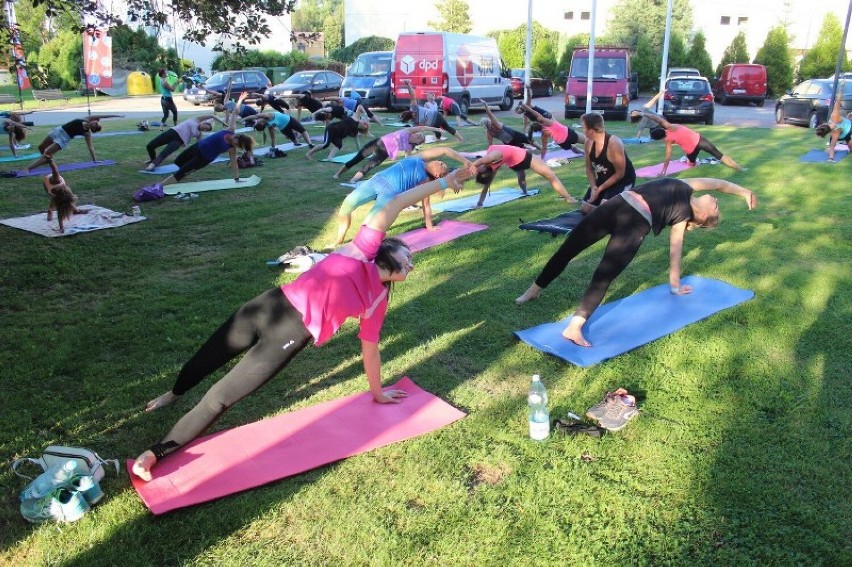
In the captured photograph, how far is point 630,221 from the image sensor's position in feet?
15.0

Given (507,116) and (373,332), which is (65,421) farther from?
(507,116)

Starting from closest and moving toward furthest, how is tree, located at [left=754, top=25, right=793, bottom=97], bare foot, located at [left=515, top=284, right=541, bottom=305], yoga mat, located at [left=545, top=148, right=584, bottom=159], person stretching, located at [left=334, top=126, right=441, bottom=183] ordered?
bare foot, located at [left=515, top=284, right=541, bottom=305]
person stretching, located at [left=334, top=126, right=441, bottom=183]
yoga mat, located at [left=545, top=148, right=584, bottom=159]
tree, located at [left=754, top=25, right=793, bottom=97]

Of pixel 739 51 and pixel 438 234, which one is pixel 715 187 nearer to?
pixel 438 234

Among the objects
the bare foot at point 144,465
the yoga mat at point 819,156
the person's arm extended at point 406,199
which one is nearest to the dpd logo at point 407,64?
the yoga mat at point 819,156

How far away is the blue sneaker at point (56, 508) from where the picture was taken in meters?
2.82

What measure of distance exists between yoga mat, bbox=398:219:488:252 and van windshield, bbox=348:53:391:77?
14847 millimetres

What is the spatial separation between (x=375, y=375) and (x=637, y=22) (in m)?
39.1

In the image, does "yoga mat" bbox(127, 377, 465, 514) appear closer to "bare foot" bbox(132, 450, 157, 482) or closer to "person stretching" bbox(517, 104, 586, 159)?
"bare foot" bbox(132, 450, 157, 482)

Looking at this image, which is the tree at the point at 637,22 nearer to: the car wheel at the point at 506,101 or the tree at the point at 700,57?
the tree at the point at 700,57

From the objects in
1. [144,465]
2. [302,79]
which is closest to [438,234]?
[144,465]

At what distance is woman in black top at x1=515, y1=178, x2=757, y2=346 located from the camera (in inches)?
177

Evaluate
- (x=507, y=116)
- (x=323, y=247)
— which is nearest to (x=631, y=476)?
(x=323, y=247)

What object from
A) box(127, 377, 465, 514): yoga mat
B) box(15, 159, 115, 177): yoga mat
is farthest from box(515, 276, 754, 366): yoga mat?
box(15, 159, 115, 177): yoga mat

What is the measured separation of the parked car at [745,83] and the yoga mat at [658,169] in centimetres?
1688
